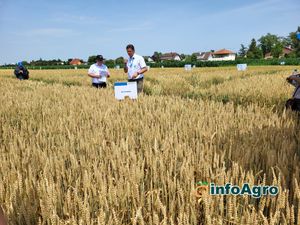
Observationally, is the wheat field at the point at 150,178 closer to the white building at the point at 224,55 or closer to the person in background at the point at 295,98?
the person in background at the point at 295,98

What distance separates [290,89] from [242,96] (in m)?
1.10

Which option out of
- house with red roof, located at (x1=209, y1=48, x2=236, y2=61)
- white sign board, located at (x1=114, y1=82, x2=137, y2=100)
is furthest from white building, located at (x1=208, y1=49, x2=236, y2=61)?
white sign board, located at (x1=114, y1=82, x2=137, y2=100)

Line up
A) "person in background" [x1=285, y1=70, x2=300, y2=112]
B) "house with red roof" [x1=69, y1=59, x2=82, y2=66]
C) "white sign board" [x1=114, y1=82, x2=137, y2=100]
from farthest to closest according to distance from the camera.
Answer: "house with red roof" [x1=69, y1=59, x2=82, y2=66]
"white sign board" [x1=114, y1=82, x2=137, y2=100]
"person in background" [x1=285, y1=70, x2=300, y2=112]

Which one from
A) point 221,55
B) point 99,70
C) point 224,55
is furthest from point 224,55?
point 99,70

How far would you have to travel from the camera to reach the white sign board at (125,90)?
541 centimetres

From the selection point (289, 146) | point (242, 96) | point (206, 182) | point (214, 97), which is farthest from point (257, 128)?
point (214, 97)

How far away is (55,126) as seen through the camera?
3658mm

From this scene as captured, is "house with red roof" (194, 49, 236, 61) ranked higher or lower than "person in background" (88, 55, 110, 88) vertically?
higher

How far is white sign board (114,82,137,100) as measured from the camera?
5.41 meters

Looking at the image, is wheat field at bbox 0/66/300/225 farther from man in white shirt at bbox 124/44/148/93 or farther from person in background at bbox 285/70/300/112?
man in white shirt at bbox 124/44/148/93

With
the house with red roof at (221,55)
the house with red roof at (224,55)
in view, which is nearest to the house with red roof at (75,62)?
the house with red roof at (221,55)

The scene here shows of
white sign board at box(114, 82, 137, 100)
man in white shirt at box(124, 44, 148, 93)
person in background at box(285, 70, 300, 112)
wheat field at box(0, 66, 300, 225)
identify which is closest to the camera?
wheat field at box(0, 66, 300, 225)

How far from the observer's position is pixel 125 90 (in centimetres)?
543

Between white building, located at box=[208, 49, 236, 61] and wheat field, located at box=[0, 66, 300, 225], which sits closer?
wheat field, located at box=[0, 66, 300, 225]
